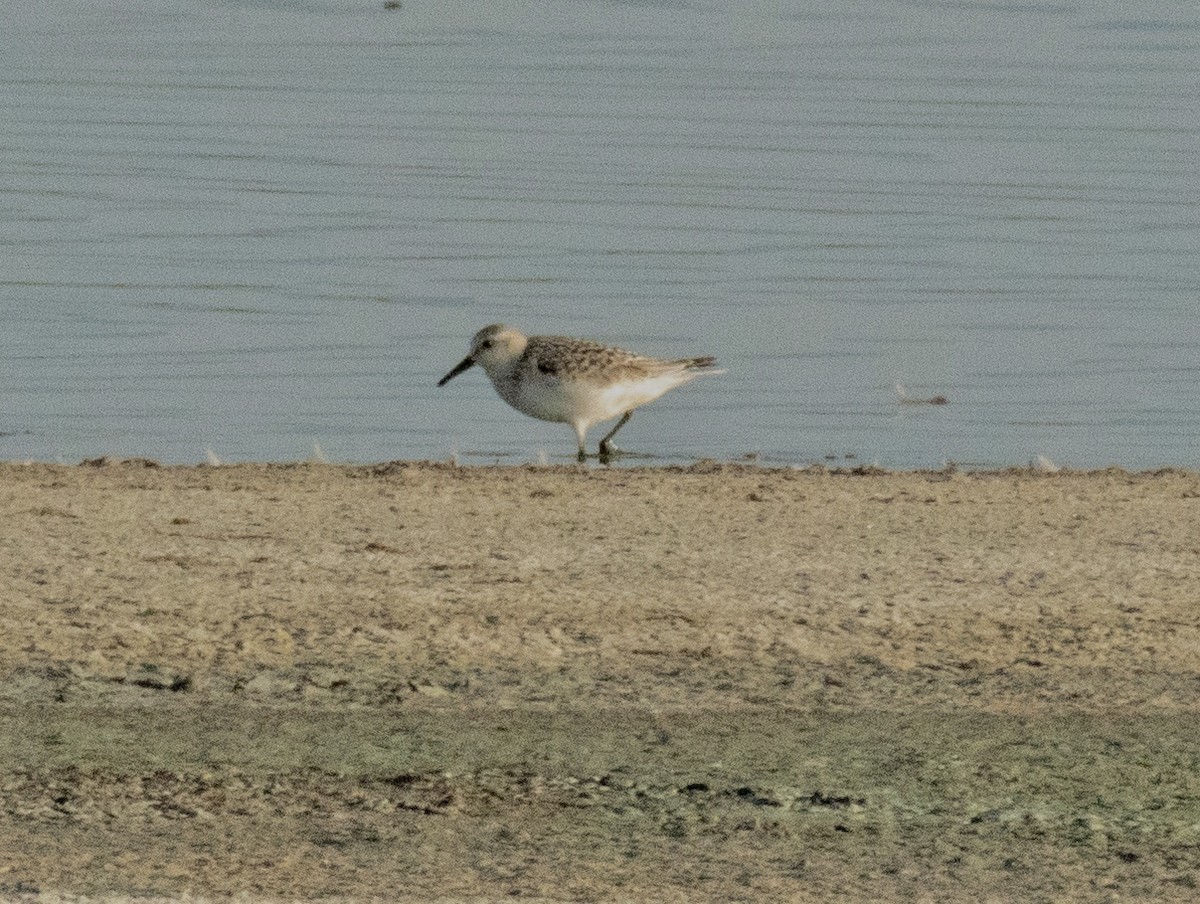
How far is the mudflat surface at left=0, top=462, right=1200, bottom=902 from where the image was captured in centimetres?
684

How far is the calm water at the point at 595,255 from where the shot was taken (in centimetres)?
1602

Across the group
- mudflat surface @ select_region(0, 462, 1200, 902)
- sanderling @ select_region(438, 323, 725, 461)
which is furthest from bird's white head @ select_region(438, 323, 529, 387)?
mudflat surface @ select_region(0, 462, 1200, 902)

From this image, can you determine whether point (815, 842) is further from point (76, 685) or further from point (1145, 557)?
point (1145, 557)

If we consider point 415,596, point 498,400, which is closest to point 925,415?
point 498,400

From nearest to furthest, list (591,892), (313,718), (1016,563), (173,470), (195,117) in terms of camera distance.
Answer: (591,892)
(313,718)
(1016,563)
(173,470)
(195,117)

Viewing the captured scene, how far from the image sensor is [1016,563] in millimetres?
10109

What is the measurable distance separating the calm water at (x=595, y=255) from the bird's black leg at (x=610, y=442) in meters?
0.13

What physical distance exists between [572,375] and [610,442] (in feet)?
3.90

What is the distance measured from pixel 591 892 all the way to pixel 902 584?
3.28 metres

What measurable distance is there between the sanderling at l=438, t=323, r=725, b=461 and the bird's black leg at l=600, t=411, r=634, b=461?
0.06 feet

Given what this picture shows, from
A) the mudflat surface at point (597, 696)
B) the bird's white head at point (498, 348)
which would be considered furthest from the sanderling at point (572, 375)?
the mudflat surface at point (597, 696)

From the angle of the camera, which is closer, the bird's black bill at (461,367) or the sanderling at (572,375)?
the sanderling at (572,375)

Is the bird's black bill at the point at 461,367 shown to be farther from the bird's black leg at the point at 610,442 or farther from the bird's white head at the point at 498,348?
the bird's black leg at the point at 610,442

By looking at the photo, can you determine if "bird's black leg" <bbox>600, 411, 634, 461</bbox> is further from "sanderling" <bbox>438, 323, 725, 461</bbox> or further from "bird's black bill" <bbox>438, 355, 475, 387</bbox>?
"bird's black bill" <bbox>438, 355, 475, 387</bbox>
